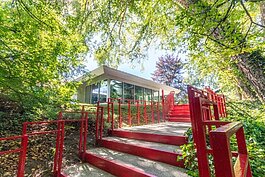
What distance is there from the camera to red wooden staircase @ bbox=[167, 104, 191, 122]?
655cm

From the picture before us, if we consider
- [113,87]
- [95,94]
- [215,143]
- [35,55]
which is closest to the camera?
[215,143]

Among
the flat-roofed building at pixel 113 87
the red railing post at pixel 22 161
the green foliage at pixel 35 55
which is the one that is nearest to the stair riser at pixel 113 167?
the red railing post at pixel 22 161

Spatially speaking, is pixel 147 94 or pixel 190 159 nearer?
pixel 190 159

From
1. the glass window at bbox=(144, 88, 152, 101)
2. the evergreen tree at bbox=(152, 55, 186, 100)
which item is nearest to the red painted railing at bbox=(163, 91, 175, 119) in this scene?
the glass window at bbox=(144, 88, 152, 101)

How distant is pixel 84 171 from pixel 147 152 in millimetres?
1179

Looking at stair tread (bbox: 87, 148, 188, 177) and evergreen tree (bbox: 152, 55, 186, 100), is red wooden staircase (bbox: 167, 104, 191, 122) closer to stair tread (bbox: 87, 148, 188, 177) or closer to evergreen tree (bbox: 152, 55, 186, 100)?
stair tread (bbox: 87, 148, 188, 177)

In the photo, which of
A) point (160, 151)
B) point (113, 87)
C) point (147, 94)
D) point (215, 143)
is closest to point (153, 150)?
point (160, 151)

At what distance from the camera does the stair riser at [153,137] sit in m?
2.85

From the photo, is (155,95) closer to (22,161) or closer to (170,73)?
(170,73)

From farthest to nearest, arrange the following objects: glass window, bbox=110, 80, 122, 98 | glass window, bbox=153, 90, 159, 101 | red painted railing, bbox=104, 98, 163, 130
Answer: glass window, bbox=153, 90, 159, 101, glass window, bbox=110, 80, 122, 98, red painted railing, bbox=104, 98, 163, 130

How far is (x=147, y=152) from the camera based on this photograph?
8.96ft

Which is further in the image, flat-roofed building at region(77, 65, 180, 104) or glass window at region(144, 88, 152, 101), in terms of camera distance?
glass window at region(144, 88, 152, 101)

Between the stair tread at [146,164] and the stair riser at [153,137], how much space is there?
61cm

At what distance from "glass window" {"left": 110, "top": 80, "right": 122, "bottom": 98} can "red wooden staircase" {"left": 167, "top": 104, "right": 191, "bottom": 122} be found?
457 centimetres
